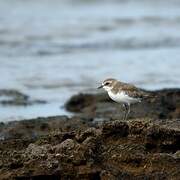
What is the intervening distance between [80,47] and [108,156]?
15.7 metres

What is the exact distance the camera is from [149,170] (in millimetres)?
7496

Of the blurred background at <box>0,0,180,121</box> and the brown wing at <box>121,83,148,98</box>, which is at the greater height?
the blurred background at <box>0,0,180,121</box>

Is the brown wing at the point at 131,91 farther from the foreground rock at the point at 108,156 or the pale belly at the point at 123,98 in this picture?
the foreground rock at the point at 108,156

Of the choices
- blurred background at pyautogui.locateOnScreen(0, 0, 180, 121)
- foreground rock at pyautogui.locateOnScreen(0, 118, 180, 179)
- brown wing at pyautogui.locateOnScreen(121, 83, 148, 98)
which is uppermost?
blurred background at pyautogui.locateOnScreen(0, 0, 180, 121)

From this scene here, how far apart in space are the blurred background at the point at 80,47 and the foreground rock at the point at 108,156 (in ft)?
17.6

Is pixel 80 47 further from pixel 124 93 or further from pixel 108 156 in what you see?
pixel 108 156

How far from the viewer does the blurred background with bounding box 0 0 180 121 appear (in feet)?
55.6

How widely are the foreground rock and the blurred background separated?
5363 mm

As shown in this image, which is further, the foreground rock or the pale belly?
the pale belly

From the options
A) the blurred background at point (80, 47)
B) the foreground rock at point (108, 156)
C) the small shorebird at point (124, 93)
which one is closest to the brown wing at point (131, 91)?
the small shorebird at point (124, 93)

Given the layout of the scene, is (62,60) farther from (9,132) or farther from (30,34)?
(9,132)

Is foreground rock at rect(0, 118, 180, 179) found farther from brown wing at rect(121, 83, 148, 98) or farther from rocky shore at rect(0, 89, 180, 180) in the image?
brown wing at rect(121, 83, 148, 98)

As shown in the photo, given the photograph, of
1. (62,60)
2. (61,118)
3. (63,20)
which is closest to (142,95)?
(61,118)

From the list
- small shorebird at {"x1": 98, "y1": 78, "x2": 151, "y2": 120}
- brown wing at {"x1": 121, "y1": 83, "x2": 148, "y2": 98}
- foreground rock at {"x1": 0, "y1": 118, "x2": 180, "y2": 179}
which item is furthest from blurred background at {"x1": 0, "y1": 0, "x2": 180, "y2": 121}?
foreground rock at {"x1": 0, "y1": 118, "x2": 180, "y2": 179}
